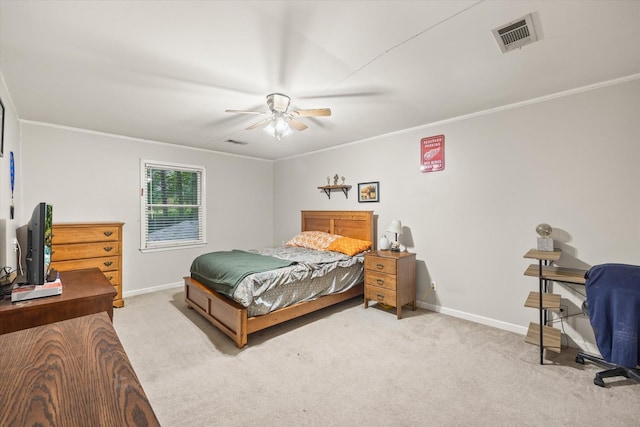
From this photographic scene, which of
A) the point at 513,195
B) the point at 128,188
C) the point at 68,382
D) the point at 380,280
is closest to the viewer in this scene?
the point at 68,382

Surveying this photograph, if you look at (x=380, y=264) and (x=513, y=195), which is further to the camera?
(x=380, y=264)

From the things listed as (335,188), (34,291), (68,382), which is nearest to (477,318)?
(335,188)

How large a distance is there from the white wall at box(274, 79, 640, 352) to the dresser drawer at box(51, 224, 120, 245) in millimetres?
3561

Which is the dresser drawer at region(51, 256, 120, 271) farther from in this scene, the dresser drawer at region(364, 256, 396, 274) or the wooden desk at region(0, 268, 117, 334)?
the dresser drawer at region(364, 256, 396, 274)

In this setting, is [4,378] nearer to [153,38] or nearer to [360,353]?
[153,38]

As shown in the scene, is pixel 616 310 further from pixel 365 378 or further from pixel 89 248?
pixel 89 248

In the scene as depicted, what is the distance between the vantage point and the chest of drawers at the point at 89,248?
338 centimetres

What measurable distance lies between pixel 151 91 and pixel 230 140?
5.88 feet

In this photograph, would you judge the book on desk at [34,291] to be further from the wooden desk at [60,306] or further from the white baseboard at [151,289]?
the white baseboard at [151,289]

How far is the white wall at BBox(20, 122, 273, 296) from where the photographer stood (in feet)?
11.8

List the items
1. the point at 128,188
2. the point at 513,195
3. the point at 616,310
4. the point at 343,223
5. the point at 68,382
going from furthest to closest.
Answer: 1. the point at 343,223
2. the point at 128,188
3. the point at 513,195
4. the point at 616,310
5. the point at 68,382

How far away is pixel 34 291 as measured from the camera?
1.81m

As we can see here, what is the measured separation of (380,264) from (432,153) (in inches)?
60.0

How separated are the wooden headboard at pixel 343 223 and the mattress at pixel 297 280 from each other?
1.49ft
